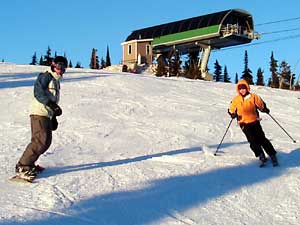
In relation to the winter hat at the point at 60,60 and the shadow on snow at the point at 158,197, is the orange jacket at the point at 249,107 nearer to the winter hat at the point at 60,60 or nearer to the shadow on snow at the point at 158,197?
the shadow on snow at the point at 158,197

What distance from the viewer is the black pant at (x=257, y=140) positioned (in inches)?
319

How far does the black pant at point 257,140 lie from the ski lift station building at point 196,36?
37.8m

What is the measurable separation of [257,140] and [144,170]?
218 cm

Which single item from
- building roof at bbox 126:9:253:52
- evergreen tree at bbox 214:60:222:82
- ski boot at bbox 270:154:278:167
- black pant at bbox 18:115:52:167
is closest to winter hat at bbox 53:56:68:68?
black pant at bbox 18:115:52:167

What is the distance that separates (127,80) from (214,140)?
924 cm

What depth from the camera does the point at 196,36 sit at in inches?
1921

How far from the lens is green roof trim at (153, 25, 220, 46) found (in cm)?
4738

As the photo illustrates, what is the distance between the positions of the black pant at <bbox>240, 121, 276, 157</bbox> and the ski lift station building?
37.8m

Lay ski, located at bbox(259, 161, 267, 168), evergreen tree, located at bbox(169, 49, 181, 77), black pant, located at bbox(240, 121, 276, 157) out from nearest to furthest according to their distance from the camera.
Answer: ski, located at bbox(259, 161, 267, 168) < black pant, located at bbox(240, 121, 276, 157) < evergreen tree, located at bbox(169, 49, 181, 77)

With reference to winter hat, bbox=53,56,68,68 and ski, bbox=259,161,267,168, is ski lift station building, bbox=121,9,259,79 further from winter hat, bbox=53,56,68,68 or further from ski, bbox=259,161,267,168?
winter hat, bbox=53,56,68,68

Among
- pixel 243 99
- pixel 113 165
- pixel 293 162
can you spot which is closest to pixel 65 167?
pixel 113 165

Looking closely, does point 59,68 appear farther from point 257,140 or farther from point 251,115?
point 257,140

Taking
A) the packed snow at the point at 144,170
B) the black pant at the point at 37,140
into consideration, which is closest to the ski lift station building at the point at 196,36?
the packed snow at the point at 144,170

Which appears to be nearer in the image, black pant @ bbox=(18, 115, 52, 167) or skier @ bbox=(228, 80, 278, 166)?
black pant @ bbox=(18, 115, 52, 167)
